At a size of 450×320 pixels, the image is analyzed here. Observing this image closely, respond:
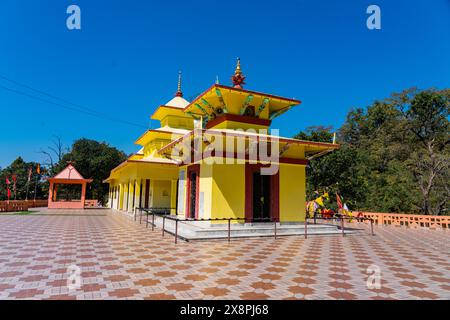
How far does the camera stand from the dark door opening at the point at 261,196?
468 inches

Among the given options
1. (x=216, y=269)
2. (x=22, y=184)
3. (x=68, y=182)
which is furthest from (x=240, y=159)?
(x=22, y=184)

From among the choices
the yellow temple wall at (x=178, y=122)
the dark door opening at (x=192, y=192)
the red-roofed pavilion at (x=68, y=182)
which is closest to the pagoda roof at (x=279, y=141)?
the dark door opening at (x=192, y=192)

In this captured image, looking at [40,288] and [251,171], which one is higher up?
[251,171]

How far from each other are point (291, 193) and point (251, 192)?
2013mm

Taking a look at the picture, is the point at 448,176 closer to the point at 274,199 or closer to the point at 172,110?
the point at 274,199

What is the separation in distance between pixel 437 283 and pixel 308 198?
57.5 feet

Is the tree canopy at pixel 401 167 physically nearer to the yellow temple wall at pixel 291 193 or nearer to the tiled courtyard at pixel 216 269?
the yellow temple wall at pixel 291 193

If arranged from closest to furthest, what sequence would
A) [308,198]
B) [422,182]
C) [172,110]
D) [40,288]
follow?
[40,288]
[422,182]
[172,110]
[308,198]

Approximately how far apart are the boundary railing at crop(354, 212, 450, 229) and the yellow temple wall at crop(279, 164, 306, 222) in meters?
8.62

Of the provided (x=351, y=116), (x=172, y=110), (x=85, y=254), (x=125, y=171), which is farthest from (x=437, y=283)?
(x=351, y=116)

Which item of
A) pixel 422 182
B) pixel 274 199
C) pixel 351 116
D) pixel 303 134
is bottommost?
pixel 274 199

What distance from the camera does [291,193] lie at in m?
12.4
